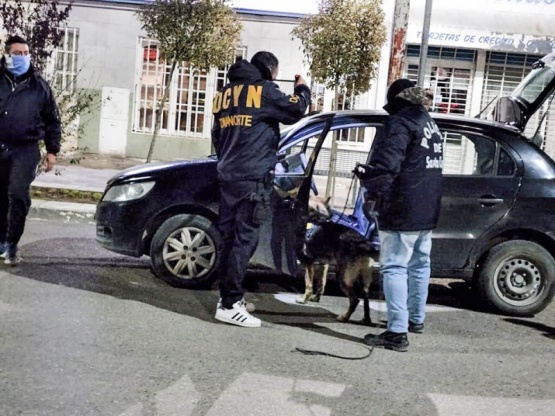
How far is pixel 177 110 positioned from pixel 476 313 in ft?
37.7

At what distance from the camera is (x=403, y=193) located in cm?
528

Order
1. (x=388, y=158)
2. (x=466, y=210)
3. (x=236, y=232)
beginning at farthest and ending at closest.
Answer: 1. (x=466, y=210)
2. (x=236, y=232)
3. (x=388, y=158)

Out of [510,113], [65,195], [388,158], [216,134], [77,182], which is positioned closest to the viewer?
[388,158]

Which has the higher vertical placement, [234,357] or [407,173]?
[407,173]

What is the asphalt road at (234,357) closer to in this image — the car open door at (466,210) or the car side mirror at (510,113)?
the car open door at (466,210)

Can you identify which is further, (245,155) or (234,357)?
(245,155)

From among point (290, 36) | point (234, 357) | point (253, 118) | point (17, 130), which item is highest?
point (290, 36)

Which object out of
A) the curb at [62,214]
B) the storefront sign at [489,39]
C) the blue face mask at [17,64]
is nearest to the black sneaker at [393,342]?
the blue face mask at [17,64]

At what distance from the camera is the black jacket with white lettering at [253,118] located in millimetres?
5457

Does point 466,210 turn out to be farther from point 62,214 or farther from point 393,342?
point 62,214

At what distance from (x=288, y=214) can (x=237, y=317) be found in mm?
849

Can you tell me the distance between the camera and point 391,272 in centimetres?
530

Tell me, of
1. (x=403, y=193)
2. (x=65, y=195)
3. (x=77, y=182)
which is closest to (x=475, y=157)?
(x=403, y=193)

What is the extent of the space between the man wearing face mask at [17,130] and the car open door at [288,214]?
6.86ft
